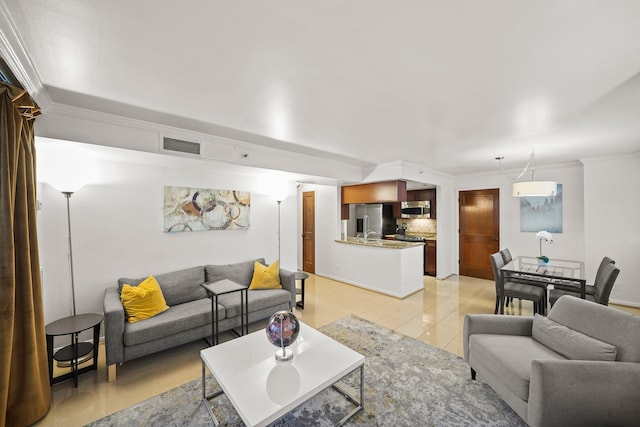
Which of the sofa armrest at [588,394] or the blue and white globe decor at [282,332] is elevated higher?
the blue and white globe decor at [282,332]

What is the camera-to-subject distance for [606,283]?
10.1ft

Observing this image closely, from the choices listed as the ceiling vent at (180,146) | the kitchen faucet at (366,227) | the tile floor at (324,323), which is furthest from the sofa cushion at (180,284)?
the kitchen faucet at (366,227)

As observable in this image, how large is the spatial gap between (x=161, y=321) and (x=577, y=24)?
12.7ft

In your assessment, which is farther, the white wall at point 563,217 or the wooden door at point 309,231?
the wooden door at point 309,231

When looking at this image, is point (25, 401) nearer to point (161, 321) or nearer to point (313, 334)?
point (161, 321)

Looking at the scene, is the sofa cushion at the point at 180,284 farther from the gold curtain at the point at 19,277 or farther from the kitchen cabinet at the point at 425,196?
the kitchen cabinet at the point at 425,196

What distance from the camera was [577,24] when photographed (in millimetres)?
1322

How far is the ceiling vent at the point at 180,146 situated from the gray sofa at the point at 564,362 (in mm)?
3333

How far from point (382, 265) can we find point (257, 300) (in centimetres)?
263

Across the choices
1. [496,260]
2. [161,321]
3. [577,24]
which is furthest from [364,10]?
[496,260]

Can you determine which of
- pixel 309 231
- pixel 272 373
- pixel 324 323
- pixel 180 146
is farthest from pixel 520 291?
pixel 180 146

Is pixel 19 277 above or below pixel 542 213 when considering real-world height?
below

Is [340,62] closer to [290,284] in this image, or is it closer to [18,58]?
[18,58]

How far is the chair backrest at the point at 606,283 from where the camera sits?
304 cm
